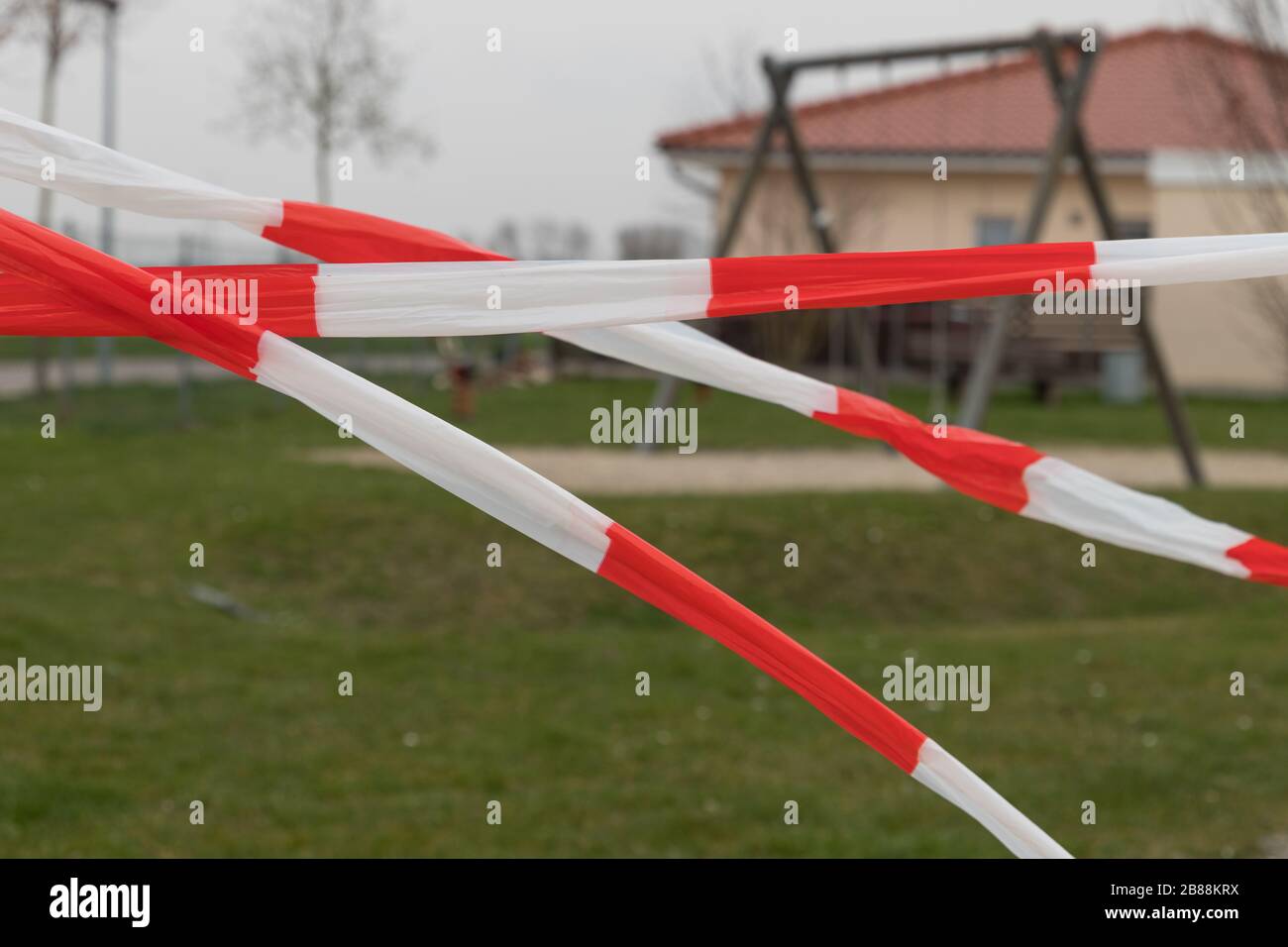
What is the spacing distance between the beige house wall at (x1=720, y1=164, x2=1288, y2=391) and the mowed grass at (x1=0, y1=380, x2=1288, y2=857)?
12.5m

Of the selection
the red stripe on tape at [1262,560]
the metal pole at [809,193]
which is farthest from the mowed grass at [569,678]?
the metal pole at [809,193]

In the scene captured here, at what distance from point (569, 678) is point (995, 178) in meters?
19.0

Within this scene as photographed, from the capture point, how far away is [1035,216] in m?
9.99

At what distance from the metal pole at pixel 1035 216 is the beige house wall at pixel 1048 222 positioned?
10050mm

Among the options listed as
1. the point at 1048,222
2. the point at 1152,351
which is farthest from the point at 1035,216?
the point at 1048,222

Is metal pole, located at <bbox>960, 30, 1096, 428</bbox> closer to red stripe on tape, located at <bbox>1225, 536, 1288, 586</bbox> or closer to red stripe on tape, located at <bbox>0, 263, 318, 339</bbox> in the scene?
red stripe on tape, located at <bbox>1225, 536, 1288, 586</bbox>

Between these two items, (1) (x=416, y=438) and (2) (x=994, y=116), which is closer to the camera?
(1) (x=416, y=438)

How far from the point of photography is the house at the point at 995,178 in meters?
21.6

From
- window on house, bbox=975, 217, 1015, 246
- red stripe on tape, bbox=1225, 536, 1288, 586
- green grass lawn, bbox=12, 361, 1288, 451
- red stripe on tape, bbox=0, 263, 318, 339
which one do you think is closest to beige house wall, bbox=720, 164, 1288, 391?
window on house, bbox=975, 217, 1015, 246

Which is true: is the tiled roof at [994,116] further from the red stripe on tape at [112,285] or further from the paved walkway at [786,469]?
the red stripe on tape at [112,285]

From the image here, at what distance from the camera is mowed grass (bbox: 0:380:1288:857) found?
170 inches

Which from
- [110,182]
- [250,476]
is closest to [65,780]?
[110,182]

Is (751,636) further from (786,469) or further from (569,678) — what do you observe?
(786,469)

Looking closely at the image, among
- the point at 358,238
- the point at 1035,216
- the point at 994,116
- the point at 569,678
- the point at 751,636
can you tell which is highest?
the point at 994,116
